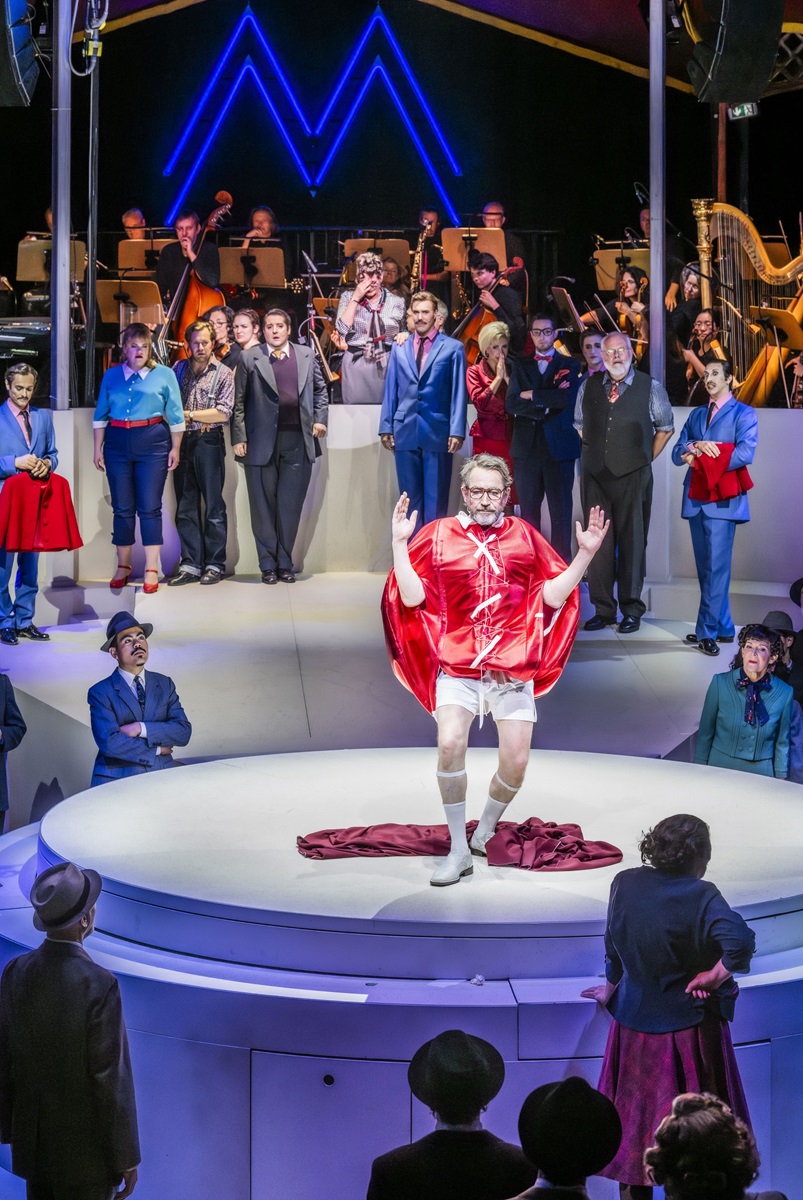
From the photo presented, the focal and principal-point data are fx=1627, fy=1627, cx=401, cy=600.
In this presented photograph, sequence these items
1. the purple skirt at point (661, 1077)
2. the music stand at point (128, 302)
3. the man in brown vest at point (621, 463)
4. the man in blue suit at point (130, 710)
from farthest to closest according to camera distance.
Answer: the music stand at point (128, 302), the man in brown vest at point (621, 463), the man in blue suit at point (130, 710), the purple skirt at point (661, 1077)

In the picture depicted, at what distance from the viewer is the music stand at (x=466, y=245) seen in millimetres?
10477

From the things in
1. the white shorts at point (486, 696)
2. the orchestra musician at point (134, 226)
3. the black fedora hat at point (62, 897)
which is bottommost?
the black fedora hat at point (62, 897)

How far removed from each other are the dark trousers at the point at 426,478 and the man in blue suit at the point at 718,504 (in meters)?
1.27

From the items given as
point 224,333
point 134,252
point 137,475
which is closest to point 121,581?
point 137,475

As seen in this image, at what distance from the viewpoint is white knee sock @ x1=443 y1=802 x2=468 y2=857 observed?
475 centimetres

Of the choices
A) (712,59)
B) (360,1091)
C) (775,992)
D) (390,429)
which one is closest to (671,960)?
(775,992)

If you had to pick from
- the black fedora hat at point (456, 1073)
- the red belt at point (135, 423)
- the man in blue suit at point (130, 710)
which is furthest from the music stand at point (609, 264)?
the black fedora hat at point (456, 1073)

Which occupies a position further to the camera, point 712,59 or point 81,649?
point 81,649

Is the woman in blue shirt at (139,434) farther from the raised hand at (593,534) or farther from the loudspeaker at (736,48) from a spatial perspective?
the raised hand at (593,534)

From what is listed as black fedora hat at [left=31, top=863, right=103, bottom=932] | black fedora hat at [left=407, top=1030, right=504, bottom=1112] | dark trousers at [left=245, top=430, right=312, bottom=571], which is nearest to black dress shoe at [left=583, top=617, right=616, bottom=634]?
dark trousers at [left=245, top=430, right=312, bottom=571]

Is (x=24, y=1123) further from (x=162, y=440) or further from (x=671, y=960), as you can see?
(x=162, y=440)

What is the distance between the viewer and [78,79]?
522 inches

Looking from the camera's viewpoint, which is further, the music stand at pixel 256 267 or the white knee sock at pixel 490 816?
the music stand at pixel 256 267

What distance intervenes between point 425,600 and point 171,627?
2.99 metres
